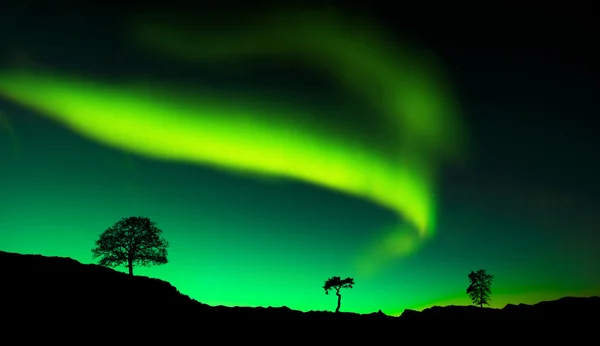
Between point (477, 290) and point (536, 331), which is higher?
point (477, 290)

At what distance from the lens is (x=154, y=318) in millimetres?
35375

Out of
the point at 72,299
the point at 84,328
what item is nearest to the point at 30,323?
the point at 84,328

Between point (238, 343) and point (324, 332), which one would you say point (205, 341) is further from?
point (324, 332)

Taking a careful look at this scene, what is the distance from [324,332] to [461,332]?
729 inches

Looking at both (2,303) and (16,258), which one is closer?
(2,303)

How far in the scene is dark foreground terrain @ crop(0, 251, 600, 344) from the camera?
97.6 feet

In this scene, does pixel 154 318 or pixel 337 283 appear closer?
pixel 154 318

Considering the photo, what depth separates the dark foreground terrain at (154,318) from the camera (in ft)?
97.6

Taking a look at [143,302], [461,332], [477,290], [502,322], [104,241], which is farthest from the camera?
[477,290]

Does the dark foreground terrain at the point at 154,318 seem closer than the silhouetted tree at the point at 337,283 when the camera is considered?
Yes

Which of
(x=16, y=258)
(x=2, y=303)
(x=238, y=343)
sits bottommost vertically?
(x=238, y=343)

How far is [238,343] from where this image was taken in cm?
3319

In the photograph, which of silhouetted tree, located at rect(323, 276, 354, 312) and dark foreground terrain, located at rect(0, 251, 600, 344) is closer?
dark foreground terrain, located at rect(0, 251, 600, 344)

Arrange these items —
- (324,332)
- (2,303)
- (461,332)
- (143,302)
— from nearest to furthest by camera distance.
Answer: (2,303) < (143,302) < (324,332) < (461,332)
